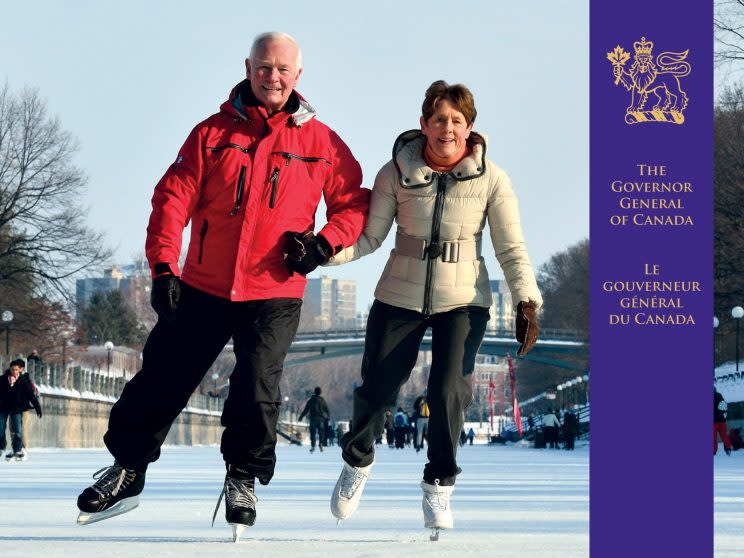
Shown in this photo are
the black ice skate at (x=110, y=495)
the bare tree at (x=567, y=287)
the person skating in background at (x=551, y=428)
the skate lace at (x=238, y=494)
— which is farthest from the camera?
the bare tree at (x=567, y=287)

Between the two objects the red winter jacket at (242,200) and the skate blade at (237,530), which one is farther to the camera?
the red winter jacket at (242,200)

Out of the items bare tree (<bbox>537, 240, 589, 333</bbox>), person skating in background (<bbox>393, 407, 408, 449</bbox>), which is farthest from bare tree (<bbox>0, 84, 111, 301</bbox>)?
bare tree (<bbox>537, 240, 589, 333</bbox>)

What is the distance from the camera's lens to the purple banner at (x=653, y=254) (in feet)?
15.1

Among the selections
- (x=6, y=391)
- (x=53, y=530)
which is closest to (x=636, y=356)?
(x=53, y=530)

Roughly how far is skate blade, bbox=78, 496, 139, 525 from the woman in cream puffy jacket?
877 mm

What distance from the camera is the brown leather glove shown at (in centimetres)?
621

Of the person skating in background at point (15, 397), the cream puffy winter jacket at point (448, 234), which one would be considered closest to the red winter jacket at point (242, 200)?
the cream puffy winter jacket at point (448, 234)

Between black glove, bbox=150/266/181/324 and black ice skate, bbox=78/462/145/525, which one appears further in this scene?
black ice skate, bbox=78/462/145/525

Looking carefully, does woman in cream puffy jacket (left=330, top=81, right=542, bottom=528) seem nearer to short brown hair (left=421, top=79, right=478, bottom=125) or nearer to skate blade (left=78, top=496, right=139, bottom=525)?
short brown hair (left=421, top=79, right=478, bottom=125)

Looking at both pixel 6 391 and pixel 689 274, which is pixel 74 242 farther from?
pixel 689 274

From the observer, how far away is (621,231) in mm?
4625

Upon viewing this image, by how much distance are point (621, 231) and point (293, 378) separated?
13160 cm

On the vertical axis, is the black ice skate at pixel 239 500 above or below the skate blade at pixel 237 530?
above

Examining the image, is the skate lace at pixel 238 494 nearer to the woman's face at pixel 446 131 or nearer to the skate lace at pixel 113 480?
the skate lace at pixel 113 480
